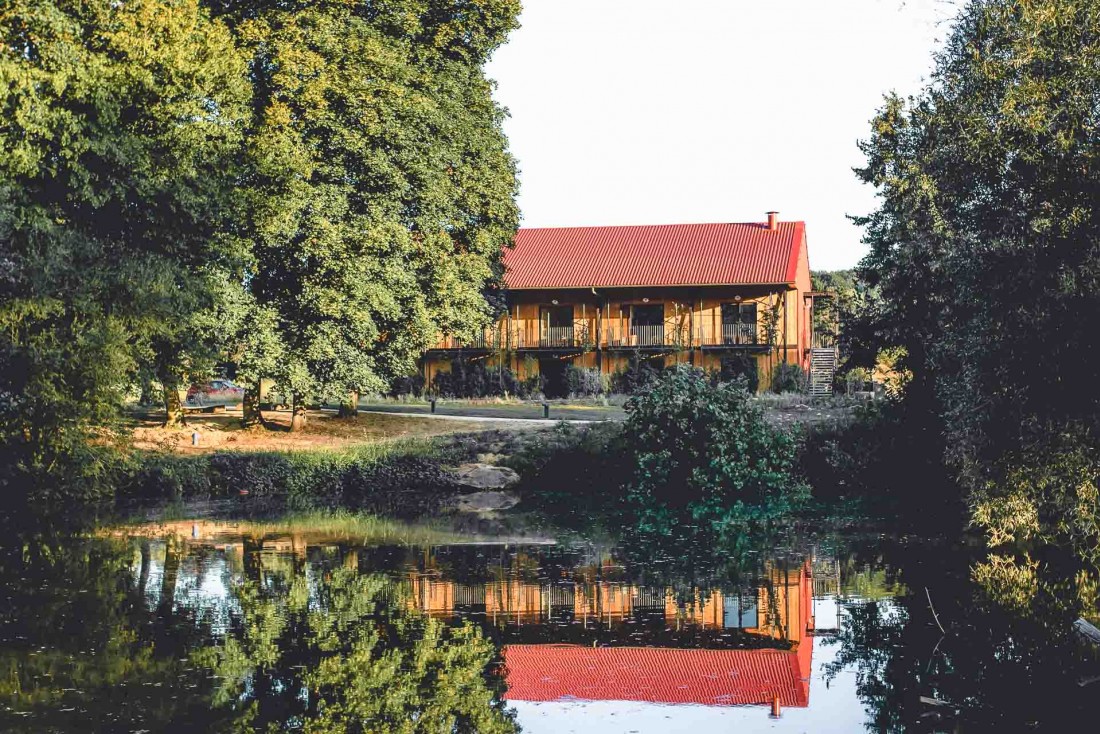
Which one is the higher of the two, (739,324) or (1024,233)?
(739,324)

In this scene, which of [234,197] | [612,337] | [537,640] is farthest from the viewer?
[612,337]

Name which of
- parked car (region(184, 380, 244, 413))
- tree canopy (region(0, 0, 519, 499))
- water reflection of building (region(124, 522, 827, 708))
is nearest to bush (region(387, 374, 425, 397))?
parked car (region(184, 380, 244, 413))

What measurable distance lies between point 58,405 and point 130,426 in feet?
28.9

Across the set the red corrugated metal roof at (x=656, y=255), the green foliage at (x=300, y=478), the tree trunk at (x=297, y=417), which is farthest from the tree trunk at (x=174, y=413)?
the red corrugated metal roof at (x=656, y=255)

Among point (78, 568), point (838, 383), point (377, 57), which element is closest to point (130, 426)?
point (377, 57)

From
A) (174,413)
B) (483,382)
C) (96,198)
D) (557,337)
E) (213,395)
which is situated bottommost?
(174,413)

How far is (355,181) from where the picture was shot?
34781 mm

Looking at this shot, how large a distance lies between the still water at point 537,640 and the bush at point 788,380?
27.0 meters

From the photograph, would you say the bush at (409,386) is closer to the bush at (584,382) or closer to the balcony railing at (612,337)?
the balcony railing at (612,337)

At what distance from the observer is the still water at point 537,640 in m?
10.9

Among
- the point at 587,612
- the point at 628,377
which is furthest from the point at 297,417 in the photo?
the point at 587,612

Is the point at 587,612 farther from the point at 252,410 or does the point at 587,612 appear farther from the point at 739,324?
the point at 739,324

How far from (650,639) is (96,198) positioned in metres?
17.4

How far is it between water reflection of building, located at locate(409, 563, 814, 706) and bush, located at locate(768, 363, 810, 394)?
29.5 m
